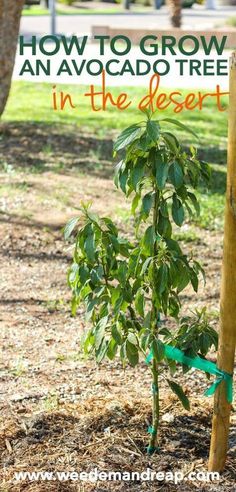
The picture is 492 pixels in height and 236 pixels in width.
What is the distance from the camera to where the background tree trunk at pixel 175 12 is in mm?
23155

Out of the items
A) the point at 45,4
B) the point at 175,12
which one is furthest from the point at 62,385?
the point at 45,4

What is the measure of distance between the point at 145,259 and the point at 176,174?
1.23ft

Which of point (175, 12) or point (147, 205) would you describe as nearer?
point (147, 205)

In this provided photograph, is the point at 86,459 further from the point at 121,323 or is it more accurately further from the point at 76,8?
the point at 76,8

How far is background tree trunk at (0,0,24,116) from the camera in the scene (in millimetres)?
8250

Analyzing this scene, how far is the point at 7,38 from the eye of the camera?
845 centimetres

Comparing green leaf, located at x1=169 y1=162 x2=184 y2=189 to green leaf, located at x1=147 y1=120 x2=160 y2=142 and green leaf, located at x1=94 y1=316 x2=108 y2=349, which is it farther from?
green leaf, located at x1=94 y1=316 x2=108 y2=349

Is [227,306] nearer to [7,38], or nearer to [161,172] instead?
[161,172]

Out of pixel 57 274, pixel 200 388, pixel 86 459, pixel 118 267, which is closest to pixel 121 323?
pixel 118 267

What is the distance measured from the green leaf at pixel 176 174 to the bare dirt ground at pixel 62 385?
3.44 feet

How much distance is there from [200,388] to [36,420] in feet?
2.81

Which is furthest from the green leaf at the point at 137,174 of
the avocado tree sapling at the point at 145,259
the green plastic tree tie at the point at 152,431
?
the green plastic tree tie at the point at 152,431

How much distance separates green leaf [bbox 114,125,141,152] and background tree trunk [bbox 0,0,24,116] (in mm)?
5337

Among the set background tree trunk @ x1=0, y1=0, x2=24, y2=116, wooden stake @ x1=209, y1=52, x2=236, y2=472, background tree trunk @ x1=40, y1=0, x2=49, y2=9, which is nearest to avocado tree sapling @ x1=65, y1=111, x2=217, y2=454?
wooden stake @ x1=209, y1=52, x2=236, y2=472
